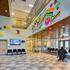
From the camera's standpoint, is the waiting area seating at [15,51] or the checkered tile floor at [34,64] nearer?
the checkered tile floor at [34,64]

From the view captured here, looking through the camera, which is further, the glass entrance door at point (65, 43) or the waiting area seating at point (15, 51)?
the waiting area seating at point (15, 51)

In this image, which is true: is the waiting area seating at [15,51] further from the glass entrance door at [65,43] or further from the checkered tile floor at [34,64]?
the checkered tile floor at [34,64]

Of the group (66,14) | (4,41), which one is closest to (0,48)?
(4,41)

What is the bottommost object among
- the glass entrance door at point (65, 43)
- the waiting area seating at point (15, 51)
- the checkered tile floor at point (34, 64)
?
the checkered tile floor at point (34, 64)

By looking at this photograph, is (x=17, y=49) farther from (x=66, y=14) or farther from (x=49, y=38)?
(x=66, y=14)

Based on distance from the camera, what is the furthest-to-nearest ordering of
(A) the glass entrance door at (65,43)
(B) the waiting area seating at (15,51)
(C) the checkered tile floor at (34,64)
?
(B) the waiting area seating at (15,51) < (A) the glass entrance door at (65,43) < (C) the checkered tile floor at (34,64)

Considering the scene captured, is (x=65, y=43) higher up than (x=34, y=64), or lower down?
higher up

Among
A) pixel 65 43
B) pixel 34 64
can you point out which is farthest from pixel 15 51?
pixel 34 64

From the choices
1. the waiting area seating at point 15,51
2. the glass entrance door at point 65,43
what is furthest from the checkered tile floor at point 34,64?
the waiting area seating at point 15,51

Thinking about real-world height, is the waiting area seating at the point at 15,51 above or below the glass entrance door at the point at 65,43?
below

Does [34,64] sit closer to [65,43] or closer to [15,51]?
[65,43]

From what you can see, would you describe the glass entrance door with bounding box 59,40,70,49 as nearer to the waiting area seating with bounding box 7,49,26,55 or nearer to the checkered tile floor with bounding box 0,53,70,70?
the checkered tile floor with bounding box 0,53,70,70

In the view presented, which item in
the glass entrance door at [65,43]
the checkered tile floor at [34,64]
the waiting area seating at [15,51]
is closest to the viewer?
the checkered tile floor at [34,64]

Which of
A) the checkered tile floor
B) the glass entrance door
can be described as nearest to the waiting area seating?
the glass entrance door
